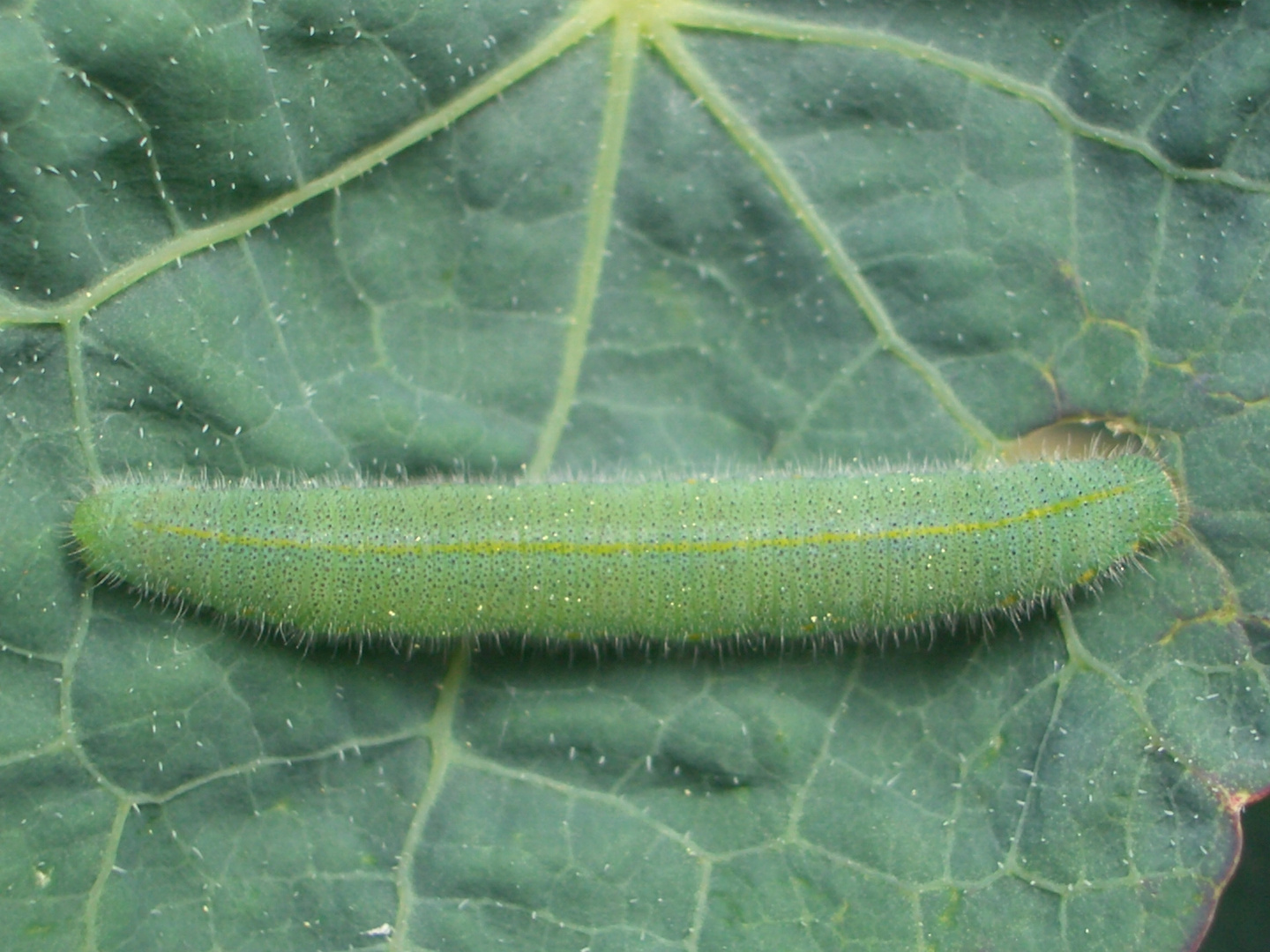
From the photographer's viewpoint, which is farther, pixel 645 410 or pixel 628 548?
pixel 645 410

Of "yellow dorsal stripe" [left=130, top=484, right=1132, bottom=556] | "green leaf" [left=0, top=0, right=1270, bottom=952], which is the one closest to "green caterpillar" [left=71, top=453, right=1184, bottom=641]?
"yellow dorsal stripe" [left=130, top=484, right=1132, bottom=556]

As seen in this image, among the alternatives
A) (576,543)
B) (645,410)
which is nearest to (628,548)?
(576,543)

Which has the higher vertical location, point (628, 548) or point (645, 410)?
point (645, 410)

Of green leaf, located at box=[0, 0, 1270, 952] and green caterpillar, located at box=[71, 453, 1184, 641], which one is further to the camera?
green caterpillar, located at box=[71, 453, 1184, 641]

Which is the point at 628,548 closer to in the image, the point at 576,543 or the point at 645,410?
the point at 576,543

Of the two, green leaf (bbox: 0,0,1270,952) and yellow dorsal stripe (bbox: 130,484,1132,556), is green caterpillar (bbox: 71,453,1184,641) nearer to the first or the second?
yellow dorsal stripe (bbox: 130,484,1132,556)
